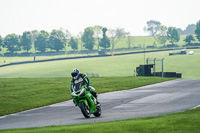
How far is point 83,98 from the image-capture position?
1638 cm

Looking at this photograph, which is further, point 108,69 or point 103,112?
point 108,69

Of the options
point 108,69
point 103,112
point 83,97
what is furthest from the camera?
point 108,69

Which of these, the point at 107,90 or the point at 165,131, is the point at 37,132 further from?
the point at 107,90

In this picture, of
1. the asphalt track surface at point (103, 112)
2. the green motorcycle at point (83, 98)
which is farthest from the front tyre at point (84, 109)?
the asphalt track surface at point (103, 112)

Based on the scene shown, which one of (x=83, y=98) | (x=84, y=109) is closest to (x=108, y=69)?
(x=84, y=109)

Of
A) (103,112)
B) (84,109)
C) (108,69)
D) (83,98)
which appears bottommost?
(108,69)

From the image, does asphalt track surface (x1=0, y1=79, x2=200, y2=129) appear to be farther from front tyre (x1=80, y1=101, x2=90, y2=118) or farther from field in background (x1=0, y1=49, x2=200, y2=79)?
field in background (x1=0, y1=49, x2=200, y2=79)

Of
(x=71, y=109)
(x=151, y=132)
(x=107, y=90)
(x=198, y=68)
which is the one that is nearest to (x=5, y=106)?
(x=71, y=109)

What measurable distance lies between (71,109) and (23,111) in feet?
9.57

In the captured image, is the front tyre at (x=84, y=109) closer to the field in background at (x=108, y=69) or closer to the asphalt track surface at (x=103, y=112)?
the asphalt track surface at (x=103, y=112)

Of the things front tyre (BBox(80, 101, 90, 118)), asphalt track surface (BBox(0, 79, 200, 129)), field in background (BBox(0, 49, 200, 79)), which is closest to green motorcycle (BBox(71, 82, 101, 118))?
front tyre (BBox(80, 101, 90, 118))

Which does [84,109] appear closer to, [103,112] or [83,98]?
[83,98]

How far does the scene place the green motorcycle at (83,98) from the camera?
16.1 meters

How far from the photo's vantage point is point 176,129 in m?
11.3
